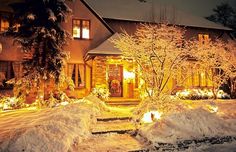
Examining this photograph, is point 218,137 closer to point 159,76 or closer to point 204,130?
point 204,130

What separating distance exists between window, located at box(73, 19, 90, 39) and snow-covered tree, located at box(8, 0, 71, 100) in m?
2.68

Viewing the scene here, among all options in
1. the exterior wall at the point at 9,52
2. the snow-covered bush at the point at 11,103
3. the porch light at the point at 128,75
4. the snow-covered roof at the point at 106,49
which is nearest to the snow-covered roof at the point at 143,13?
the snow-covered roof at the point at 106,49

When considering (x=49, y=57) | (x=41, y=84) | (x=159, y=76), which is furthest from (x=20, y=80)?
(x=159, y=76)

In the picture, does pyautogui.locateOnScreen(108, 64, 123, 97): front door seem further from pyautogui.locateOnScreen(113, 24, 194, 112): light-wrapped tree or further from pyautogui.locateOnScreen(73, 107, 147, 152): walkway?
pyautogui.locateOnScreen(73, 107, 147, 152): walkway

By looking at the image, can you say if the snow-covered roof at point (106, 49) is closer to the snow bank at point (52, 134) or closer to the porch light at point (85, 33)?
the porch light at point (85, 33)

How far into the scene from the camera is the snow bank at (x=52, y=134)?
645cm

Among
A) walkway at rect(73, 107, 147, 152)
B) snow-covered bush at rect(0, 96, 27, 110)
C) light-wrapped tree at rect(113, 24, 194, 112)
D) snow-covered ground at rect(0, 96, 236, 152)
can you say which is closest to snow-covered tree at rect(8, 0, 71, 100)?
snow-covered bush at rect(0, 96, 27, 110)

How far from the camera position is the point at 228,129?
8.87 m

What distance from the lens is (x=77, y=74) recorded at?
52.3 feet

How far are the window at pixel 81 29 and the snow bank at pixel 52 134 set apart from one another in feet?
27.0

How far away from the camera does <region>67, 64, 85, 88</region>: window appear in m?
15.8

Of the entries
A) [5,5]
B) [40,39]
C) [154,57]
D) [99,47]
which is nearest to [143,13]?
[99,47]

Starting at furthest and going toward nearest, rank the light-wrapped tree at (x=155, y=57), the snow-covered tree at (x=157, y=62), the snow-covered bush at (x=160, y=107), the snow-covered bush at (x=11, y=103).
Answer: the snow-covered bush at (x=11, y=103) < the light-wrapped tree at (x=155, y=57) < the snow-covered tree at (x=157, y=62) < the snow-covered bush at (x=160, y=107)

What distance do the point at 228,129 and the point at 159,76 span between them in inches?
154
